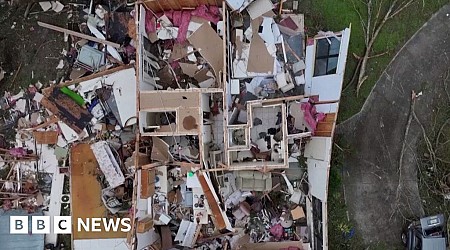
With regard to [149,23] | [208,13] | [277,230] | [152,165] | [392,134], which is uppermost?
[208,13]

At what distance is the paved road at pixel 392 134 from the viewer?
12.9 meters

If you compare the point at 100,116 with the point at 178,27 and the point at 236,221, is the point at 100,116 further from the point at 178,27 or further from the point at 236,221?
the point at 236,221

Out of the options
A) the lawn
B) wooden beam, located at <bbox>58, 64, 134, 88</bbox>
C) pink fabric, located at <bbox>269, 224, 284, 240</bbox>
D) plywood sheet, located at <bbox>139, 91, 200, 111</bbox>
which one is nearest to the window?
the lawn

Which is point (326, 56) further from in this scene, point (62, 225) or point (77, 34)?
point (62, 225)

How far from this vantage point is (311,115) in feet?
39.4

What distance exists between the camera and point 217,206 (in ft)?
39.7

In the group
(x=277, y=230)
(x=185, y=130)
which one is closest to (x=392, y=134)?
(x=277, y=230)

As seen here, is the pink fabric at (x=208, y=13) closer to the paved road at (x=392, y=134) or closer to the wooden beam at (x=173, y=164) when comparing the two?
the wooden beam at (x=173, y=164)

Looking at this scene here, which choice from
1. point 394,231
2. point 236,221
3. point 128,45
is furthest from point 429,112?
point 128,45

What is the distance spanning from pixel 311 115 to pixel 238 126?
1803mm

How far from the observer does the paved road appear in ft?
42.2

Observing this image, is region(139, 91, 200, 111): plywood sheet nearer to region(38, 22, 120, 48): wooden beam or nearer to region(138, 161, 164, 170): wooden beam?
region(138, 161, 164, 170): wooden beam

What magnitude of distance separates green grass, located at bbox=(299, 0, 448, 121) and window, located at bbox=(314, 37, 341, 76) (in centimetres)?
62

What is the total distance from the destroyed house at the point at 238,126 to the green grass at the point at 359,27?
17.8 inches
